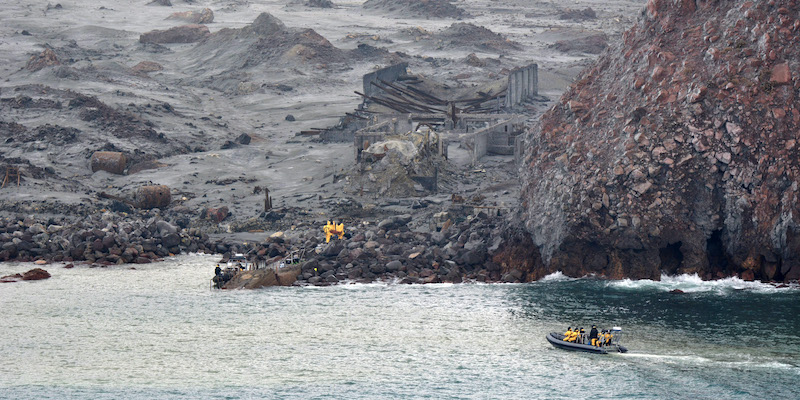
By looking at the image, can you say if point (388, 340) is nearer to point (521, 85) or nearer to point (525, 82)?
point (521, 85)

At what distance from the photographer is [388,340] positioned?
177 ft

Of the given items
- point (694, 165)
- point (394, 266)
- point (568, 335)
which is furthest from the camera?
point (394, 266)

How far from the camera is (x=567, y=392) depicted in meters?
46.4

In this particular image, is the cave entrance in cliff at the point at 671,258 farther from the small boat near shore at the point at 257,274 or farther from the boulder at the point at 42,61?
the boulder at the point at 42,61

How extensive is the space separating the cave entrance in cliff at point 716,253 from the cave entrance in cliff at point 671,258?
1578 mm

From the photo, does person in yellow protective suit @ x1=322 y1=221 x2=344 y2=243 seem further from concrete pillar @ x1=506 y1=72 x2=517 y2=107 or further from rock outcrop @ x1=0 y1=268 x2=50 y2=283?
concrete pillar @ x1=506 y1=72 x2=517 y2=107

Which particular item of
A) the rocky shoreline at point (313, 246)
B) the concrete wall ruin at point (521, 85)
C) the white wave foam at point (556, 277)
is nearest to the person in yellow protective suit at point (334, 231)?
the rocky shoreline at point (313, 246)

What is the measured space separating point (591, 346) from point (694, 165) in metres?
15.7

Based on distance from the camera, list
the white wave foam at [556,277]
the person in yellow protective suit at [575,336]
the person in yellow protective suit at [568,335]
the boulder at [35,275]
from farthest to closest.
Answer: the boulder at [35,275]
the white wave foam at [556,277]
the person in yellow protective suit at [568,335]
the person in yellow protective suit at [575,336]

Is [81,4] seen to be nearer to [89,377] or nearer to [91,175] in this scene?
[91,175]

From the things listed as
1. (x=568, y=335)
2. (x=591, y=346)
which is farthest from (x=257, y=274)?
(x=591, y=346)

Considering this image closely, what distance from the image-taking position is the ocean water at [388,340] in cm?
4731

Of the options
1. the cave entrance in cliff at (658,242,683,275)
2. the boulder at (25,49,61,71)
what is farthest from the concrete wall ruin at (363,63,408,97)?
the cave entrance in cliff at (658,242,683,275)

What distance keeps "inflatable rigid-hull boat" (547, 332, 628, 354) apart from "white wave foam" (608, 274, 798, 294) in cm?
1099
